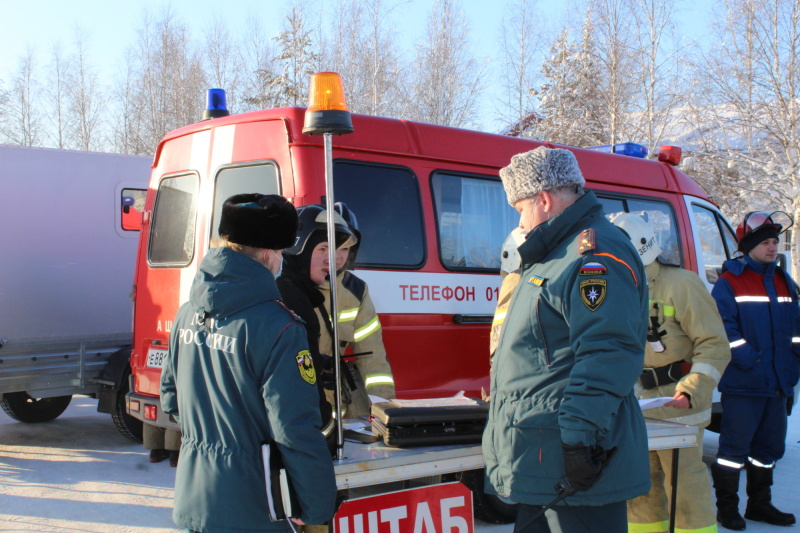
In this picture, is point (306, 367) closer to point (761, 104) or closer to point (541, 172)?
point (541, 172)

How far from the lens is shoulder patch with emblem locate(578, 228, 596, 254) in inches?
90.7

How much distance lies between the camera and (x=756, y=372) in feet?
15.2

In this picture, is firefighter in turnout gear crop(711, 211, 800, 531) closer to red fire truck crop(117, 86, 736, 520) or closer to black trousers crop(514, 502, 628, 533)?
red fire truck crop(117, 86, 736, 520)

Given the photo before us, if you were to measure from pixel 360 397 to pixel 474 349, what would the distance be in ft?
4.67

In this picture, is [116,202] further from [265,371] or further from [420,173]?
[265,371]

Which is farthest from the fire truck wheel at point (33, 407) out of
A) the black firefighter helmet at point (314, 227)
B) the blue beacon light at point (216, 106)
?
the black firefighter helmet at point (314, 227)

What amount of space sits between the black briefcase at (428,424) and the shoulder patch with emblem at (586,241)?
0.91m

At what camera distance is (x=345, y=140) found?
453 centimetres

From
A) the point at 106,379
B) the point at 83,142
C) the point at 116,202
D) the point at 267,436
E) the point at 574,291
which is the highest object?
the point at 83,142

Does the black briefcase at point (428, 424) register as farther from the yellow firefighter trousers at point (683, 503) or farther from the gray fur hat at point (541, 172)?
the yellow firefighter trousers at point (683, 503)

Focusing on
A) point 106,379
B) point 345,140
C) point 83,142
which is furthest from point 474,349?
point 83,142

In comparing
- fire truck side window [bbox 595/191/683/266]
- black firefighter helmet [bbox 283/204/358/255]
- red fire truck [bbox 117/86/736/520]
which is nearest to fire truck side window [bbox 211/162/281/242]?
red fire truck [bbox 117/86/736/520]

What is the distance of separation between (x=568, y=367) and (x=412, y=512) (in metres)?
0.95

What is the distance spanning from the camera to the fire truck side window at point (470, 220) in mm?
5020
